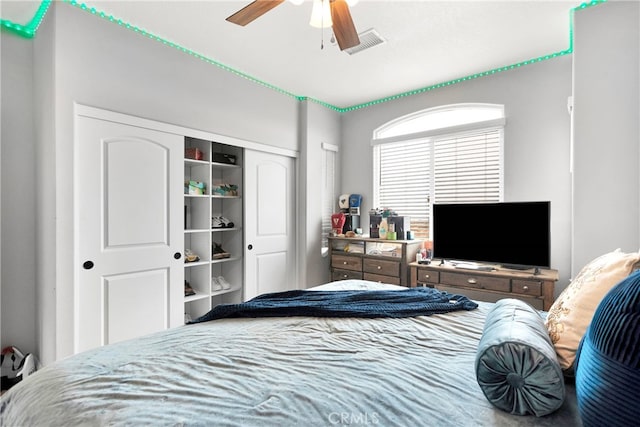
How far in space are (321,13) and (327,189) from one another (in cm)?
266

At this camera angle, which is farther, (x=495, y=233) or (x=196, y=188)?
(x=196, y=188)

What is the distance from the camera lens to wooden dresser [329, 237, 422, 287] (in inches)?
133

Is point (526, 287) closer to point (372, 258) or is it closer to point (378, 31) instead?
point (372, 258)

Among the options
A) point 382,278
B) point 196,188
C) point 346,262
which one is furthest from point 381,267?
point 196,188

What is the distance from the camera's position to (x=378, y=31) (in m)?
2.46

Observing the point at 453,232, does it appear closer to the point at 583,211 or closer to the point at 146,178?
the point at 583,211

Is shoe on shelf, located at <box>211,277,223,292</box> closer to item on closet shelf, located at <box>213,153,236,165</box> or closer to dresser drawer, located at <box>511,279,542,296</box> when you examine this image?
item on closet shelf, located at <box>213,153,236,165</box>

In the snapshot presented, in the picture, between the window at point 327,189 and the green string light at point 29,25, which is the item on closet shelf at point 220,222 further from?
the green string light at point 29,25

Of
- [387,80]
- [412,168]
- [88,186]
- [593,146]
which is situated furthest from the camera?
[412,168]

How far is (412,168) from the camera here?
151 inches

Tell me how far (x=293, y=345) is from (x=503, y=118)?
308cm

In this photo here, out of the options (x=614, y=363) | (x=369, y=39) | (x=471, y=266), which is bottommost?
(x=471, y=266)

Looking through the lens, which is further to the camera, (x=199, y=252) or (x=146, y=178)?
(x=199, y=252)

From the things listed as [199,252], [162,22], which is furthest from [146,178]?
[162,22]
